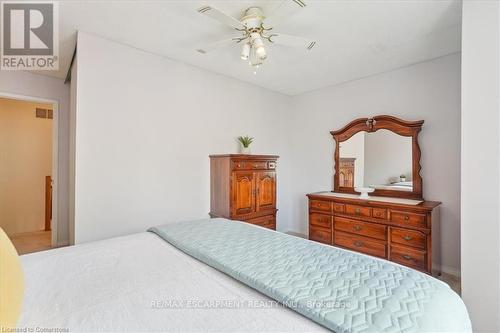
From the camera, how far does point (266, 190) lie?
359 cm

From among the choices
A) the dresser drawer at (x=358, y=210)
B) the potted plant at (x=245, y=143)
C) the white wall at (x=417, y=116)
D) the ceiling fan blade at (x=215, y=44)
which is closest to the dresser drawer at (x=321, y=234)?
the dresser drawer at (x=358, y=210)

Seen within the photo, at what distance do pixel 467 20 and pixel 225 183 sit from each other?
269 centimetres

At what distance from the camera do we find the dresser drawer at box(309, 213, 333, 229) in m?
3.36

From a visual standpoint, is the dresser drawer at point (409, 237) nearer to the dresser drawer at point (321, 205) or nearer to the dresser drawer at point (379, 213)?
the dresser drawer at point (379, 213)

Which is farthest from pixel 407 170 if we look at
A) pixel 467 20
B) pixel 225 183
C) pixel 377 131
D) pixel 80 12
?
pixel 80 12

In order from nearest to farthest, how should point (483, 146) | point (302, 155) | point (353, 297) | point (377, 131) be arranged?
point (353, 297) < point (483, 146) < point (377, 131) < point (302, 155)

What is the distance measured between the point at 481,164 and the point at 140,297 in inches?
87.0

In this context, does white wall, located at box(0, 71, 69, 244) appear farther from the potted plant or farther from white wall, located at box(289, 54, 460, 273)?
white wall, located at box(289, 54, 460, 273)

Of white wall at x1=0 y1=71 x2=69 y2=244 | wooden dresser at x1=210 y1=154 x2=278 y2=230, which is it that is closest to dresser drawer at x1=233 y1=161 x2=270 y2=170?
wooden dresser at x1=210 y1=154 x2=278 y2=230

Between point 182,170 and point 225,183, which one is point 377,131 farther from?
point 182,170

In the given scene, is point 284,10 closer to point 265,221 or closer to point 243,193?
point 243,193

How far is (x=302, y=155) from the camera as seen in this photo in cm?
438

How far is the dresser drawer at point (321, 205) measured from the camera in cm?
337

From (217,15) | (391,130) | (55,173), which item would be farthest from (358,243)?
(55,173)
